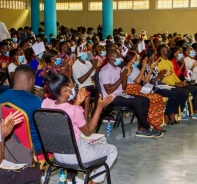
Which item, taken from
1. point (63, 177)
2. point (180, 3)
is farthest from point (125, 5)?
point (63, 177)

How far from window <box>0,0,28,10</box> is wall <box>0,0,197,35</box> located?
0.65 ft

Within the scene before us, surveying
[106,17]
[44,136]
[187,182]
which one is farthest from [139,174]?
[106,17]

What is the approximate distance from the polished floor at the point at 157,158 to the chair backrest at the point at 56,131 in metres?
0.91

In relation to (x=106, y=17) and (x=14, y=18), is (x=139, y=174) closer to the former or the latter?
(x=106, y=17)

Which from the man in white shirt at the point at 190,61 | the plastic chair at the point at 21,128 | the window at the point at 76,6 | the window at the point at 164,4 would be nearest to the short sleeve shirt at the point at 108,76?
the man in white shirt at the point at 190,61

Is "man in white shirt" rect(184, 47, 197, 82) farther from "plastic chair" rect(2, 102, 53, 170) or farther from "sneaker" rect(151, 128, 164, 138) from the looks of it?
"plastic chair" rect(2, 102, 53, 170)

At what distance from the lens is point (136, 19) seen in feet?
67.7

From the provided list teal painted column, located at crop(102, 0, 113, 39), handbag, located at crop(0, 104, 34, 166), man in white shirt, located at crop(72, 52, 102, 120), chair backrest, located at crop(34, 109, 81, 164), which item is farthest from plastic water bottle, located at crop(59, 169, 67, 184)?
teal painted column, located at crop(102, 0, 113, 39)

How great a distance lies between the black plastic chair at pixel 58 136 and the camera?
336 centimetres

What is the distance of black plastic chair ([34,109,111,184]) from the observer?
336cm

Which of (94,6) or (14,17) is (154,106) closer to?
(94,6)

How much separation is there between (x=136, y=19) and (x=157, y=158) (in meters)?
16.2

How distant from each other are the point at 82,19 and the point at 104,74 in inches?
652

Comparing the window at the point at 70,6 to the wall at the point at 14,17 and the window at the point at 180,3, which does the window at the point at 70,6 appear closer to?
the wall at the point at 14,17
